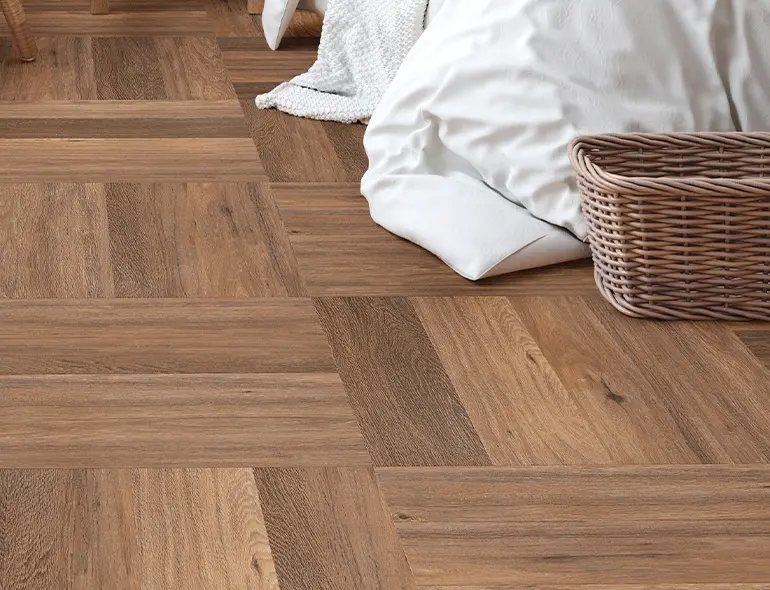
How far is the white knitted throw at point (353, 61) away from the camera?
228 centimetres

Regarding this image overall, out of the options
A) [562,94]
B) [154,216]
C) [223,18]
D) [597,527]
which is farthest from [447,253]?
[223,18]

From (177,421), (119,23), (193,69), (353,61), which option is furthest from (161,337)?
(119,23)

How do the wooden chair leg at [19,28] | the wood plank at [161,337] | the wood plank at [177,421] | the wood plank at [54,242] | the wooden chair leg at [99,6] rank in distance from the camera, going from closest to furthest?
the wood plank at [177,421] < the wood plank at [161,337] < the wood plank at [54,242] < the wooden chair leg at [19,28] < the wooden chair leg at [99,6]

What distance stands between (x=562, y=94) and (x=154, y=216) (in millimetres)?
679

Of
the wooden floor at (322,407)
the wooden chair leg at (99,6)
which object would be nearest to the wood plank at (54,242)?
the wooden floor at (322,407)

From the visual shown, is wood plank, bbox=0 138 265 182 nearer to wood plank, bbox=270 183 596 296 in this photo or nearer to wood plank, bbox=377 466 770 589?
wood plank, bbox=270 183 596 296

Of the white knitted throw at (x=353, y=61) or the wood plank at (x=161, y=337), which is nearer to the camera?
the wood plank at (x=161, y=337)

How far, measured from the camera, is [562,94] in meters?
1.70

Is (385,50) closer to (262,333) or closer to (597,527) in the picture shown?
(262,333)

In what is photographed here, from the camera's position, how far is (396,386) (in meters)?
1.39

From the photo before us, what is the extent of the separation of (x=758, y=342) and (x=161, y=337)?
0.79 meters

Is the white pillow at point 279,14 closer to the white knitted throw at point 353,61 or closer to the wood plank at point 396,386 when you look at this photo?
the white knitted throw at point 353,61

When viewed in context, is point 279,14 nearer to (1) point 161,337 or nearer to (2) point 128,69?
(2) point 128,69

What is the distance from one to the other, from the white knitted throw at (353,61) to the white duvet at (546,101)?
482mm
